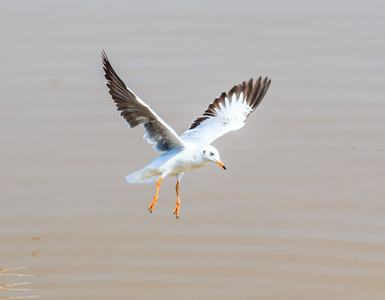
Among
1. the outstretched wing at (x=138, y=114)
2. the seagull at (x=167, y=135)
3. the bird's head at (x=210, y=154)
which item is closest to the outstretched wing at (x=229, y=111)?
the seagull at (x=167, y=135)

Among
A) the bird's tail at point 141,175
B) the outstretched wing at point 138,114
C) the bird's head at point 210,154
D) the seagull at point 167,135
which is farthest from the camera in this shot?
the bird's tail at point 141,175

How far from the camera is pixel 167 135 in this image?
31.0ft

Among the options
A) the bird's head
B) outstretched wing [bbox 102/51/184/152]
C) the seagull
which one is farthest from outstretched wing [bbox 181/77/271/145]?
the bird's head

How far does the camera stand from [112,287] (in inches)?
410

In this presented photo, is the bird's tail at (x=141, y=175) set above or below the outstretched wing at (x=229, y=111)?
below

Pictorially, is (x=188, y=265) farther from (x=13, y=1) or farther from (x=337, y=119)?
(x=13, y=1)

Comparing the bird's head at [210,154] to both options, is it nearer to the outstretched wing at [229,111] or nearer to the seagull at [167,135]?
the seagull at [167,135]

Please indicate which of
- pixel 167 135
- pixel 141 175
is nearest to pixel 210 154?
pixel 167 135

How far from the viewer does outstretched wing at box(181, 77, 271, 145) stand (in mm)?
10492

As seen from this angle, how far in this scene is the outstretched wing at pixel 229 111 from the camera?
10492 millimetres

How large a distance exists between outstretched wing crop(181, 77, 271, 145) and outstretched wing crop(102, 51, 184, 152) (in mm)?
745

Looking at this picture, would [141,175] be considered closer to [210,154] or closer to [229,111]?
[210,154]

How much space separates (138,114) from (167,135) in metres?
0.40

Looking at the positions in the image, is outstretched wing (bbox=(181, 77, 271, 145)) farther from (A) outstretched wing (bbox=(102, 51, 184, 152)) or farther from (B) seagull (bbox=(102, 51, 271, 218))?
(A) outstretched wing (bbox=(102, 51, 184, 152))
